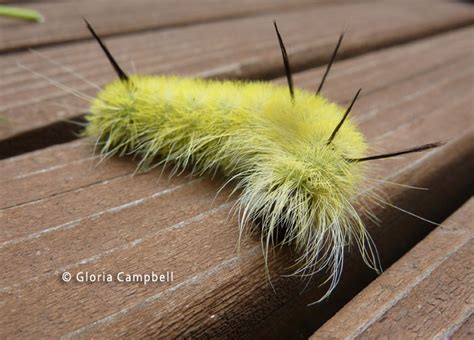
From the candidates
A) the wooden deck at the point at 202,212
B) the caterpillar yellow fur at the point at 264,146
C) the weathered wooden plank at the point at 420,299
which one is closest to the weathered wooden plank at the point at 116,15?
the wooden deck at the point at 202,212

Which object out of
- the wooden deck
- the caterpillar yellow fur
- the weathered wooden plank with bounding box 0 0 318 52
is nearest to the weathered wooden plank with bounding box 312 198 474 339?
the wooden deck

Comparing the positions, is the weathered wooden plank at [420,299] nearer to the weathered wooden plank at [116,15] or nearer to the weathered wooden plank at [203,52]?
the weathered wooden plank at [203,52]

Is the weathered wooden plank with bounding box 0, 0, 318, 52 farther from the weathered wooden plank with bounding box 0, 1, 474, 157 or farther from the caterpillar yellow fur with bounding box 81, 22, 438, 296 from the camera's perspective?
the caterpillar yellow fur with bounding box 81, 22, 438, 296

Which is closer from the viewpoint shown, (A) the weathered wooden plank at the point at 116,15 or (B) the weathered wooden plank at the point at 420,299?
(B) the weathered wooden plank at the point at 420,299

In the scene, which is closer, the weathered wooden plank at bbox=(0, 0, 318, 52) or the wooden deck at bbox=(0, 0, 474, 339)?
the wooden deck at bbox=(0, 0, 474, 339)

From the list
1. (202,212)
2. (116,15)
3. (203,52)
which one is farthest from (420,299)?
(116,15)

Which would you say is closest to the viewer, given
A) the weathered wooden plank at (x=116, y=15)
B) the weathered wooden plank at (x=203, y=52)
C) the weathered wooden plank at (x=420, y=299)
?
the weathered wooden plank at (x=420, y=299)

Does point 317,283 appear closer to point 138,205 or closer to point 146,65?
point 138,205

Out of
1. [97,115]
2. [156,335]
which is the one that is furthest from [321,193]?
[97,115]
